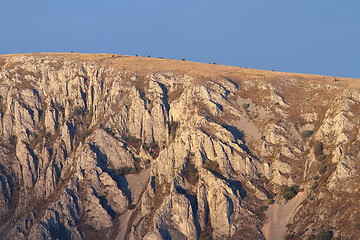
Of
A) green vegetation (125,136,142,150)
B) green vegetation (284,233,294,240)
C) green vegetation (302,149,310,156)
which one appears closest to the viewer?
green vegetation (284,233,294,240)

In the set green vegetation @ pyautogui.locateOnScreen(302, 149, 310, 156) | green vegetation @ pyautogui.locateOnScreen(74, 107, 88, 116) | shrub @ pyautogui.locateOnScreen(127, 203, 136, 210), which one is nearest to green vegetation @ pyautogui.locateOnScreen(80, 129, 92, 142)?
green vegetation @ pyautogui.locateOnScreen(74, 107, 88, 116)

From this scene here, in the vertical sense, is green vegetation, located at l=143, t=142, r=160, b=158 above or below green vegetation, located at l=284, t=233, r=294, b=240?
above

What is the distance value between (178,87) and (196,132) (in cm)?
2846

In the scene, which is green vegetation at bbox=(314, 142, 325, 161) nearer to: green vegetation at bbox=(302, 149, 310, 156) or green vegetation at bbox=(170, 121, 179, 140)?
green vegetation at bbox=(302, 149, 310, 156)

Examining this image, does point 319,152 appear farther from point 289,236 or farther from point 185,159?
point 185,159

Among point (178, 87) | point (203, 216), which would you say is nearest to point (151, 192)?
point (203, 216)

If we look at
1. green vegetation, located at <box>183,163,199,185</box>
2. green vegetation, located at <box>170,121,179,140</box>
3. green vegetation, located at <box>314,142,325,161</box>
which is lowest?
green vegetation, located at <box>183,163,199,185</box>

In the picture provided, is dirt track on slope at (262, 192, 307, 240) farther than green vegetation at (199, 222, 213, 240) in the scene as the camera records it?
No

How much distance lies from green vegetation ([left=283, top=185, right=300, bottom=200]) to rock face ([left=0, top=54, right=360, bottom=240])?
155 cm

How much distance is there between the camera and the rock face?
6019 inches

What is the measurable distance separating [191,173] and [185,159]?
4.84 meters

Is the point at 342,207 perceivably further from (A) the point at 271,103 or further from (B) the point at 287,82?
(B) the point at 287,82

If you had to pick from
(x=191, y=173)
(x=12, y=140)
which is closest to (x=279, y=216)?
(x=191, y=173)

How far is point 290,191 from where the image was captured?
15600cm
